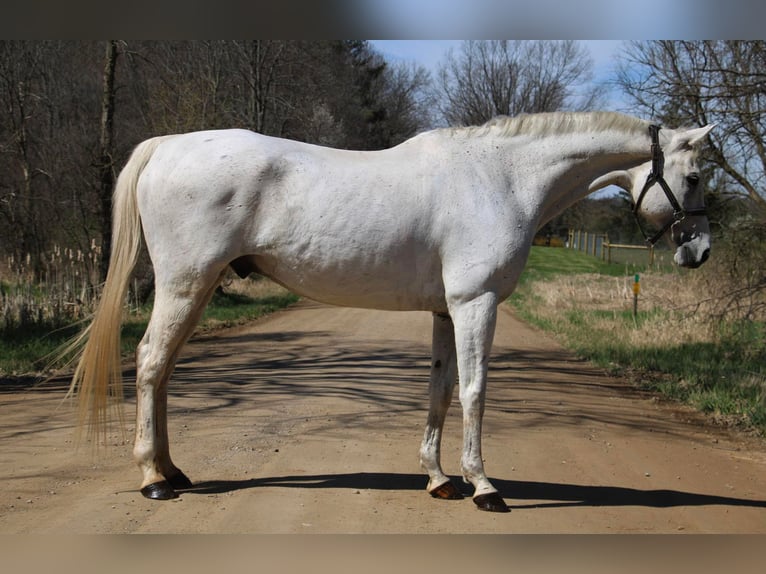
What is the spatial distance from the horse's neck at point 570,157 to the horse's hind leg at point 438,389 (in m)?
0.98

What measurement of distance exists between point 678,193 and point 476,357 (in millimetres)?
1780

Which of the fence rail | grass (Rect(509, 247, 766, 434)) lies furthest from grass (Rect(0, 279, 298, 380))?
the fence rail

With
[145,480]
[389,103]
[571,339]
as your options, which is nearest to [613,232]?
[389,103]

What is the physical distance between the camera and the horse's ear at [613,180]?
5.11 meters

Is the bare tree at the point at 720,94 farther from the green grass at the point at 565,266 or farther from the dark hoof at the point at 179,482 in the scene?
the green grass at the point at 565,266

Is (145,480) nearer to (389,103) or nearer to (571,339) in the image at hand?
(571,339)

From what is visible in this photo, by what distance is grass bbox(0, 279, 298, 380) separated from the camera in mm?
9430

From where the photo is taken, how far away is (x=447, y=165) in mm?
4828

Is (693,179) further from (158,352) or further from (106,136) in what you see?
(106,136)

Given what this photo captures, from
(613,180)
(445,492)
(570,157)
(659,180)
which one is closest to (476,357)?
(445,492)

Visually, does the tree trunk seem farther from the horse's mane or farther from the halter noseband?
the halter noseband

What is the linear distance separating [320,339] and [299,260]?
28.1 ft

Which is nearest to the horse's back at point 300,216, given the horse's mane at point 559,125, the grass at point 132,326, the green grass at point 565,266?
the horse's mane at point 559,125

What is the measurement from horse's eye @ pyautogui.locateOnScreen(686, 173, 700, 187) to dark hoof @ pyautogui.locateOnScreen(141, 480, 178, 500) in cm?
389
